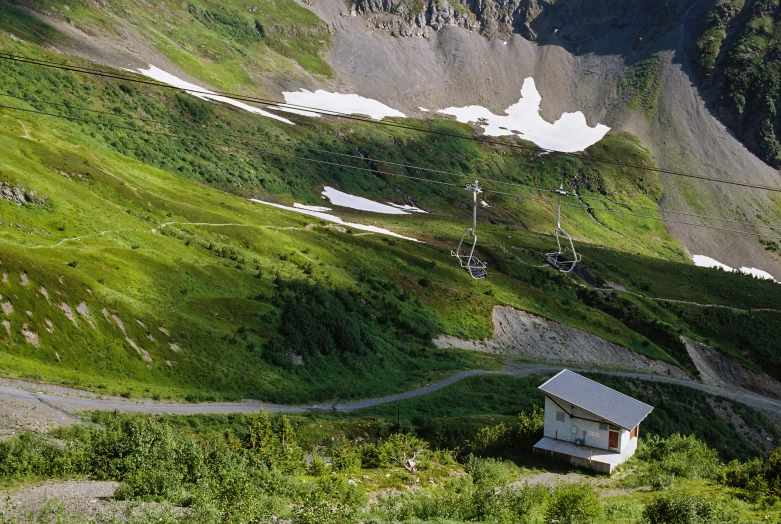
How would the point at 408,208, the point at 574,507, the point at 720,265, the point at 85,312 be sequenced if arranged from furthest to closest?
1. the point at 720,265
2. the point at 408,208
3. the point at 85,312
4. the point at 574,507

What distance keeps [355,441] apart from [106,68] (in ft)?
417

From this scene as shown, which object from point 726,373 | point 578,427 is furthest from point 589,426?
point 726,373

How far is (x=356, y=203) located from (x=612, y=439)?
113594mm

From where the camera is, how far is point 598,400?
51031mm

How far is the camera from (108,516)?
2372 centimetres

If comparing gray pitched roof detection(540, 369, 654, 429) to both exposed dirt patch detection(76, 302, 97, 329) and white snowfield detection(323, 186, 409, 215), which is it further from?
white snowfield detection(323, 186, 409, 215)

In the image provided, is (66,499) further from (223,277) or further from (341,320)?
(341,320)

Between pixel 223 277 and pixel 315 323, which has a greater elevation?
pixel 223 277

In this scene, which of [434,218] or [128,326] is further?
[434,218]

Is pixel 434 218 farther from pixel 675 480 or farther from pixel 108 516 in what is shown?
pixel 108 516

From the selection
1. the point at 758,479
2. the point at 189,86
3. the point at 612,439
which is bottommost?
the point at 612,439

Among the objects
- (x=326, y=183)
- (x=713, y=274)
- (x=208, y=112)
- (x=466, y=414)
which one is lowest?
(x=466, y=414)

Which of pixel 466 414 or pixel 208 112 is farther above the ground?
pixel 208 112

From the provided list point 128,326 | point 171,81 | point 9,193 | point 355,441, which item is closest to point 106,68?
point 171,81
